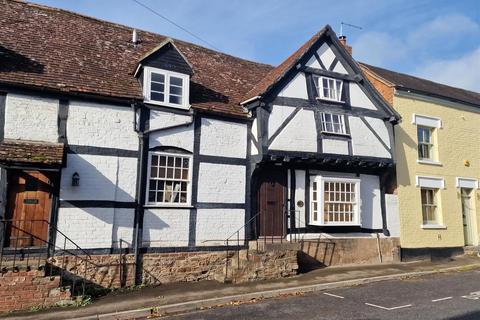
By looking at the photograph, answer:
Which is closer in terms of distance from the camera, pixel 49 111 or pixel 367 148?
pixel 49 111

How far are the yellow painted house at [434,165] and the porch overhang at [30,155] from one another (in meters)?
12.1

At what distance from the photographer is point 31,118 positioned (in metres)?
9.92

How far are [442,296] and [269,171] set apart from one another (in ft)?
19.9

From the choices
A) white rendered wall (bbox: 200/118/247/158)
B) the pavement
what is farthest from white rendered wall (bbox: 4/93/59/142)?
the pavement

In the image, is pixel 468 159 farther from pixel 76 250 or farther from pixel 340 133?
pixel 76 250

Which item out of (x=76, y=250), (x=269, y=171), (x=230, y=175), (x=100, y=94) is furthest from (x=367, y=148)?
(x=76, y=250)

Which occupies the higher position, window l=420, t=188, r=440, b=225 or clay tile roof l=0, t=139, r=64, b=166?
clay tile roof l=0, t=139, r=64, b=166

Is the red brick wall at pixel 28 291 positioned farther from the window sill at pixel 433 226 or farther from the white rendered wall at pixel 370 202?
the window sill at pixel 433 226

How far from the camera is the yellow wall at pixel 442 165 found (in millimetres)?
15188

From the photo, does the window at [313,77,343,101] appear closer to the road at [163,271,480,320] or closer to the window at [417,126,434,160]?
the window at [417,126,434,160]

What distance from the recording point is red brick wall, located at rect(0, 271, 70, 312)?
8.27 m

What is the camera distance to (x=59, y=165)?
30.1 ft

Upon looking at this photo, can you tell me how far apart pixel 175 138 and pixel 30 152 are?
3.92 m

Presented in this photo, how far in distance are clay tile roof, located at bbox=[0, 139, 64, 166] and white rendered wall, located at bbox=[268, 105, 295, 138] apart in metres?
6.22
